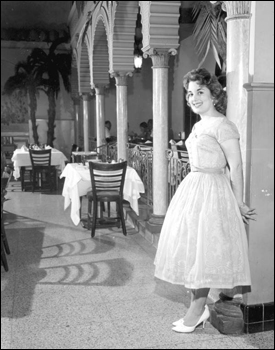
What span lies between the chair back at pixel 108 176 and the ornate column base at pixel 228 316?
260cm

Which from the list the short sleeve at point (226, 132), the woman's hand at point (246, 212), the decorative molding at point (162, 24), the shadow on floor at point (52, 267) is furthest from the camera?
the decorative molding at point (162, 24)

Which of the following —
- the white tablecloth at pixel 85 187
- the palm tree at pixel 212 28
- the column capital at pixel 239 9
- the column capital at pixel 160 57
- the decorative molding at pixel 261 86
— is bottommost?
the white tablecloth at pixel 85 187

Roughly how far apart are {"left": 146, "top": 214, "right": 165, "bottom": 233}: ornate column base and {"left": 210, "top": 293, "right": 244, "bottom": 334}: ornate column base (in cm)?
231

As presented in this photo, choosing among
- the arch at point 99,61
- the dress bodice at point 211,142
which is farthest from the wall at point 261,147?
the arch at point 99,61

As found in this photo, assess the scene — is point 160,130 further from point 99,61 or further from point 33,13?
point 99,61

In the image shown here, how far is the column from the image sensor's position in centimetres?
512

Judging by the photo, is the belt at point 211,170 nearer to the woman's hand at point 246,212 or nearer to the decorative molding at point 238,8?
the woman's hand at point 246,212

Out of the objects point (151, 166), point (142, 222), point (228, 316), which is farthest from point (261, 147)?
point (151, 166)

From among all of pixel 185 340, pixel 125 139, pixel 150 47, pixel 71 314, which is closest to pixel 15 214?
pixel 125 139

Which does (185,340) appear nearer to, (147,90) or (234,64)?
(234,64)

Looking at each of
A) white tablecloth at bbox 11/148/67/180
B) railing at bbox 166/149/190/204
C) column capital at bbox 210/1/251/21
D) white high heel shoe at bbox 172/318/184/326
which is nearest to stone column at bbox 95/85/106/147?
white tablecloth at bbox 11/148/67/180

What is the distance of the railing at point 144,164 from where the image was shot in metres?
6.16

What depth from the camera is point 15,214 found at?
6.64 meters

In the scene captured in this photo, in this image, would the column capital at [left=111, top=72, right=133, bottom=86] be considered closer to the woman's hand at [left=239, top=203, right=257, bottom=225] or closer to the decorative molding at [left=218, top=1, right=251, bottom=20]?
the decorative molding at [left=218, top=1, right=251, bottom=20]
